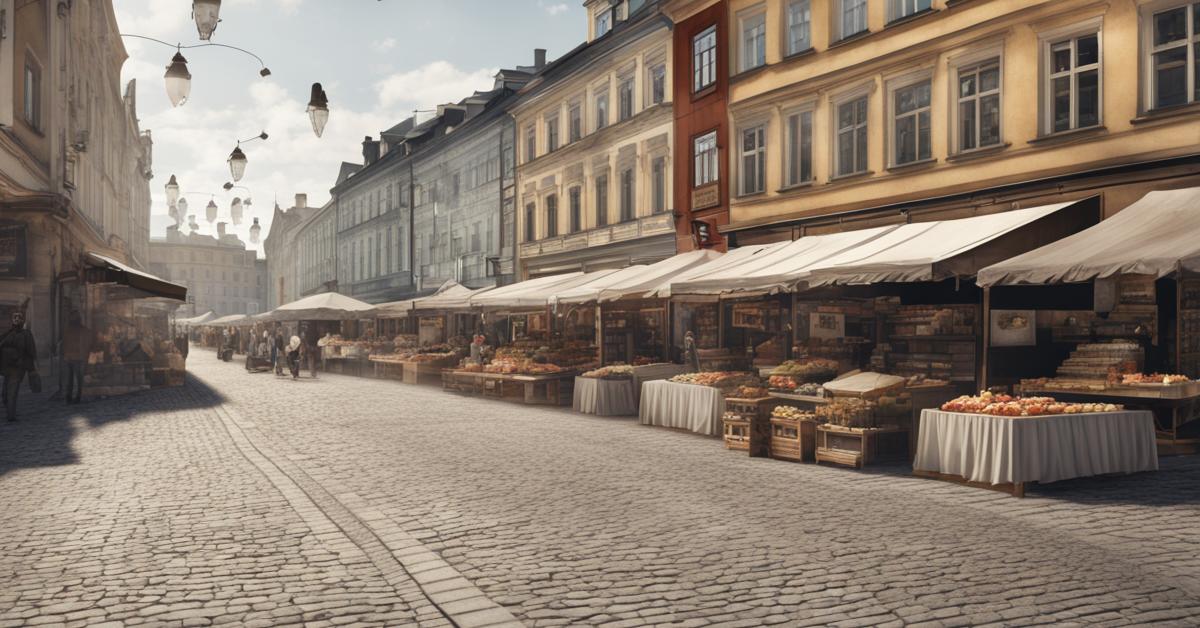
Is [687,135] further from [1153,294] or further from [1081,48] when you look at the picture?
[1153,294]

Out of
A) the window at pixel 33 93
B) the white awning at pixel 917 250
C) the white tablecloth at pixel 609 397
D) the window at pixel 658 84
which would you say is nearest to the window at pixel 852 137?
the white awning at pixel 917 250

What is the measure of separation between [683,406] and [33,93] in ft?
65.6

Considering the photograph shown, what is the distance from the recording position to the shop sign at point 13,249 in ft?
74.6

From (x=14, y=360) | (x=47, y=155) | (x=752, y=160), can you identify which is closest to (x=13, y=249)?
(x=47, y=155)

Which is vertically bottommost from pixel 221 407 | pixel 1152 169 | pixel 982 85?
pixel 221 407

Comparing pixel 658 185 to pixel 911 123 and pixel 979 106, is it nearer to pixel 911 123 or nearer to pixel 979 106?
pixel 911 123

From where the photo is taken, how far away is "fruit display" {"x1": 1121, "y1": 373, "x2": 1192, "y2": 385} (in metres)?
12.5

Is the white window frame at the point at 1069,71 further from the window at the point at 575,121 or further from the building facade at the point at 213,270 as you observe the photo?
the building facade at the point at 213,270

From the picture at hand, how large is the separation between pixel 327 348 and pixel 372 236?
20.3 m

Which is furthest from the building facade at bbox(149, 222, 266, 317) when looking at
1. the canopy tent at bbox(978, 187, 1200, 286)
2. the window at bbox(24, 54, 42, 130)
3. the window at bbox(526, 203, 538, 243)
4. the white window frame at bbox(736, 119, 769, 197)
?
the canopy tent at bbox(978, 187, 1200, 286)

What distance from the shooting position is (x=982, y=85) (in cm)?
1761

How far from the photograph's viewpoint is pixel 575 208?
33.4 metres

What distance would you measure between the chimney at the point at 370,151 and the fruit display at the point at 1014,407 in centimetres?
5269

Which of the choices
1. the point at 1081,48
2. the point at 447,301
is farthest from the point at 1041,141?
the point at 447,301
